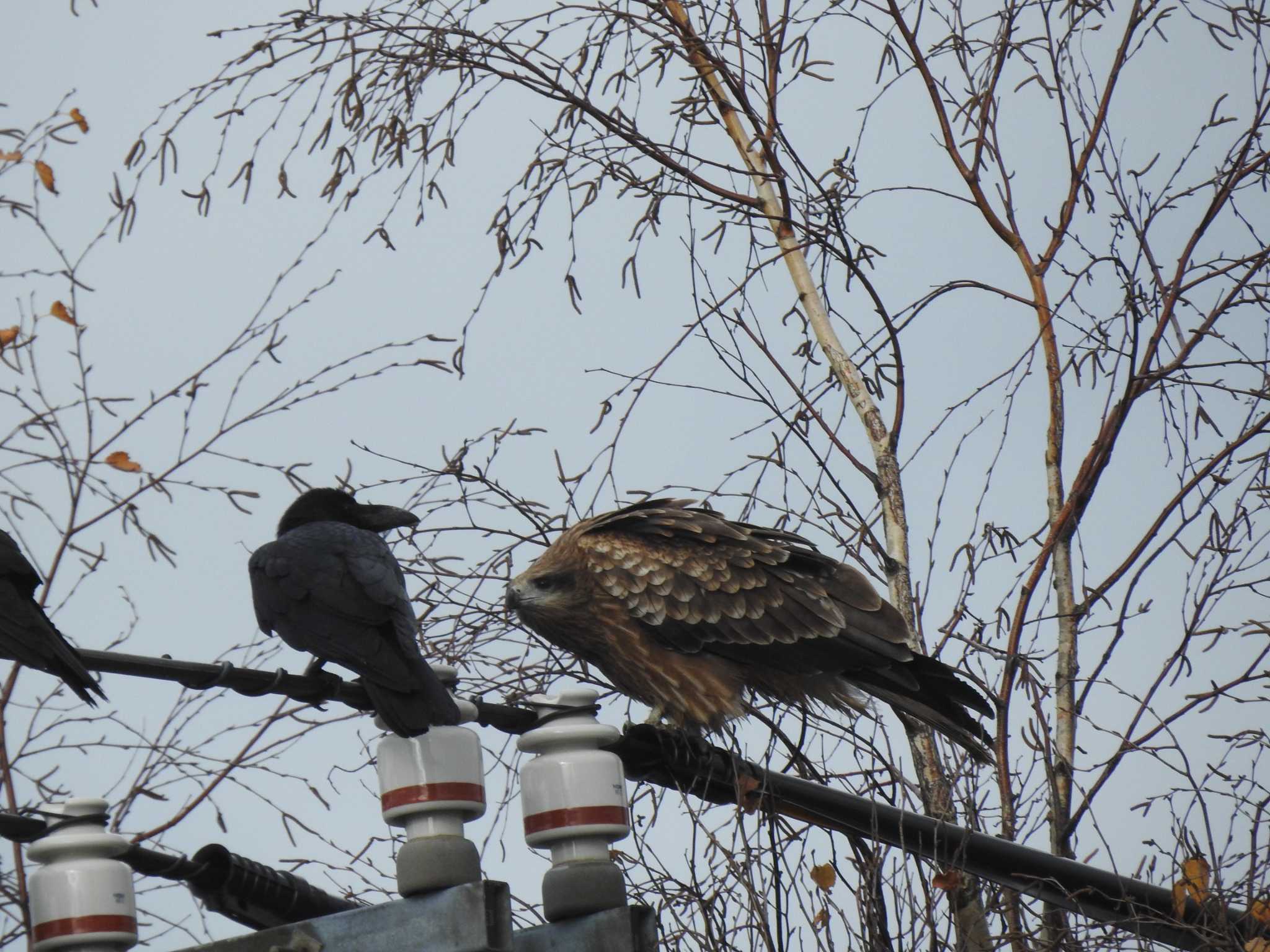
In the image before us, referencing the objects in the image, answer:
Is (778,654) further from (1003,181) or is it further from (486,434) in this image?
(1003,181)

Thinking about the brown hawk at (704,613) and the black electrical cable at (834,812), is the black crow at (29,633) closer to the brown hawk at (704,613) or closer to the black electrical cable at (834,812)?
the black electrical cable at (834,812)

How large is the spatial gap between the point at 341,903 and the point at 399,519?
6.00 ft

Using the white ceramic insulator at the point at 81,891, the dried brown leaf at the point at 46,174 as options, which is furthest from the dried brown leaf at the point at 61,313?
the white ceramic insulator at the point at 81,891

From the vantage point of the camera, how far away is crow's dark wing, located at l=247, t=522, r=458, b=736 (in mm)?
3926

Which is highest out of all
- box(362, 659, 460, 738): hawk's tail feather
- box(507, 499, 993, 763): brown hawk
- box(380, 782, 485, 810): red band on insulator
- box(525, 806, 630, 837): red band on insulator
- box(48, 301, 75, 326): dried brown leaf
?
box(48, 301, 75, 326): dried brown leaf

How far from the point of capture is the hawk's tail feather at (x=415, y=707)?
3629 mm

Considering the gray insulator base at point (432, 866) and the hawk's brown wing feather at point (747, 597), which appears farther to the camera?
the hawk's brown wing feather at point (747, 597)

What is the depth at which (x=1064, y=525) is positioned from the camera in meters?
6.36

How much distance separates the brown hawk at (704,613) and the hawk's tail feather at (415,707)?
85.2 inches

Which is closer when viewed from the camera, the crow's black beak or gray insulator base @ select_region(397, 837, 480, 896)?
gray insulator base @ select_region(397, 837, 480, 896)

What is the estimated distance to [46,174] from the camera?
5.84 meters

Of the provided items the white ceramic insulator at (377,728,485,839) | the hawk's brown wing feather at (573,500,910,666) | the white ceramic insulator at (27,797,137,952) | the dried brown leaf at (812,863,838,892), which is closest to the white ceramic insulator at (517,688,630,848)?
the white ceramic insulator at (377,728,485,839)

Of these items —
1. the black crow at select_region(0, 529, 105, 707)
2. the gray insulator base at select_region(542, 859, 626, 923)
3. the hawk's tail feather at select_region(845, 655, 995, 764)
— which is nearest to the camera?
the gray insulator base at select_region(542, 859, 626, 923)

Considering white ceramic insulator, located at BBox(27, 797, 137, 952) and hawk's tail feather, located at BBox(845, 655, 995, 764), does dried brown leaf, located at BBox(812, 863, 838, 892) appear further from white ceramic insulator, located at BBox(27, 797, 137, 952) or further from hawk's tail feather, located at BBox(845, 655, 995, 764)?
white ceramic insulator, located at BBox(27, 797, 137, 952)
